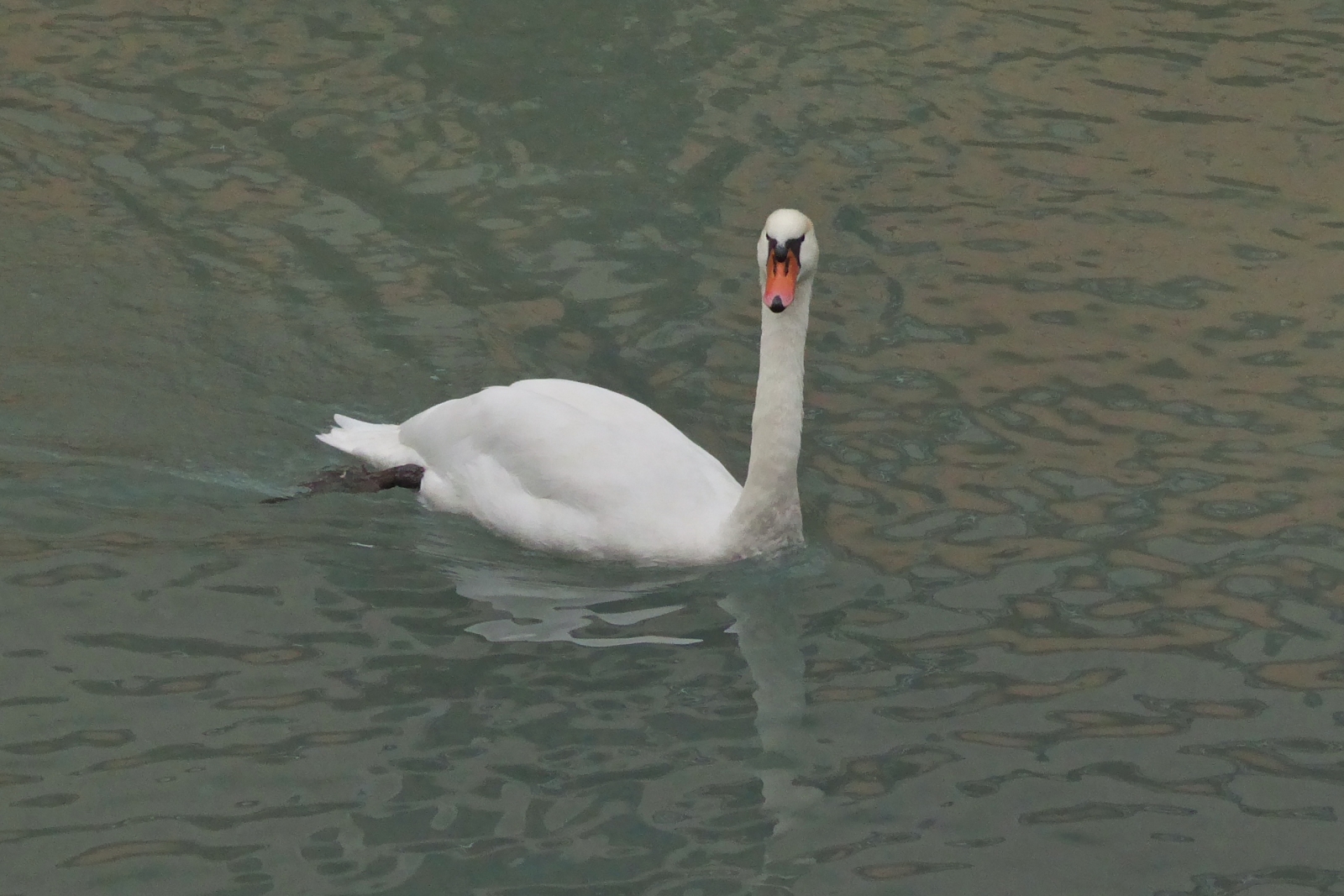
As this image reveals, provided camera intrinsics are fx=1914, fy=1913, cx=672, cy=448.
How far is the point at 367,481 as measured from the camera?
8844 mm

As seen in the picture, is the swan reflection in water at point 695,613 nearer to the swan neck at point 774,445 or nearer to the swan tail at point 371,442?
the swan neck at point 774,445

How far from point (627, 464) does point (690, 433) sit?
1.27m

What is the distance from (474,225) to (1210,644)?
5.61 m

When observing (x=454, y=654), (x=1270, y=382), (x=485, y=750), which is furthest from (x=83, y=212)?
(x=1270, y=382)

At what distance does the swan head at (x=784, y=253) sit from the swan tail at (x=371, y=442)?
224 centimetres

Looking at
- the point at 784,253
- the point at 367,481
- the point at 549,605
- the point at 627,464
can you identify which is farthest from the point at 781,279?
the point at 367,481

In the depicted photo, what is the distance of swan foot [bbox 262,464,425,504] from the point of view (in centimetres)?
880

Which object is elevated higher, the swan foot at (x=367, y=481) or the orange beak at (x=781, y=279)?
the orange beak at (x=781, y=279)

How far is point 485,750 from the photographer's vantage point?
21.8 feet

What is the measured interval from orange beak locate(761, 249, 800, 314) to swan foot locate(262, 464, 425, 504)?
2.18 metres

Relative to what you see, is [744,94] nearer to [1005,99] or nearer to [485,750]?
[1005,99]

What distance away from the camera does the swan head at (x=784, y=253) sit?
7.52 metres

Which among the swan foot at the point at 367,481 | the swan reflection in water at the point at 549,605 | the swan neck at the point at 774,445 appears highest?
the swan neck at the point at 774,445

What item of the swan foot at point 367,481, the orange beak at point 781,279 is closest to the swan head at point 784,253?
the orange beak at point 781,279
